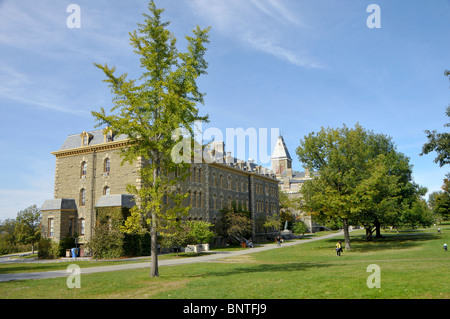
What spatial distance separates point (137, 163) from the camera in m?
A: 36.9

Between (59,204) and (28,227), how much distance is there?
12568 millimetres

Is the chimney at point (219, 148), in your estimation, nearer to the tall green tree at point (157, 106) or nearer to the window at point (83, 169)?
the window at point (83, 169)

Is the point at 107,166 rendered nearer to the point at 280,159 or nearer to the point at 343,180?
the point at 343,180

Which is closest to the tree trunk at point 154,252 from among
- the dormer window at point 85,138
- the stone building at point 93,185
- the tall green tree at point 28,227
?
the stone building at point 93,185

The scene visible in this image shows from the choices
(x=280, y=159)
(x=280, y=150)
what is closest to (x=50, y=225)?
(x=280, y=159)

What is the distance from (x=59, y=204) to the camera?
126 feet

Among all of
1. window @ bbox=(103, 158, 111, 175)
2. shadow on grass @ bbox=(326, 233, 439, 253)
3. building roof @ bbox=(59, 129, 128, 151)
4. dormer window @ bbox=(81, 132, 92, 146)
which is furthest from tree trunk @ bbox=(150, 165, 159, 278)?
dormer window @ bbox=(81, 132, 92, 146)

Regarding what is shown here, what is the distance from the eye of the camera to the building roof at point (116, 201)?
3550 cm

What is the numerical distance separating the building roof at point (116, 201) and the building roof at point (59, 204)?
4.42 metres

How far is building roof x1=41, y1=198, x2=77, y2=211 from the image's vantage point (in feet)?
125

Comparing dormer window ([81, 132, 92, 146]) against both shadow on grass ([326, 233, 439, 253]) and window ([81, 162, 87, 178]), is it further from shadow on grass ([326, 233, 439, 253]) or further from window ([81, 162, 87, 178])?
shadow on grass ([326, 233, 439, 253])

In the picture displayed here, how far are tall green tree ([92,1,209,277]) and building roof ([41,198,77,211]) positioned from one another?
2439 cm
